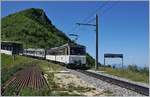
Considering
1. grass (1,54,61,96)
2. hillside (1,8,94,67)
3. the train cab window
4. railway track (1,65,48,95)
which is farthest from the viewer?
hillside (1,8,94,67)

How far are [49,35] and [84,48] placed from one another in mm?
117553

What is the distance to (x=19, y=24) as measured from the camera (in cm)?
17150

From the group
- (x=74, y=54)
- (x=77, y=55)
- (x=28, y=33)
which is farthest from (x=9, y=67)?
(x=28, y=33)

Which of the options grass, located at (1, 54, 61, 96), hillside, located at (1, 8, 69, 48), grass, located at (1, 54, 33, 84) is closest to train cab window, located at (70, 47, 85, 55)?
grass, located at (1, 54, 61, 96)

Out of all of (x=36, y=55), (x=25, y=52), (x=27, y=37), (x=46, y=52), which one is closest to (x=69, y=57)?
(x=46, y=52)

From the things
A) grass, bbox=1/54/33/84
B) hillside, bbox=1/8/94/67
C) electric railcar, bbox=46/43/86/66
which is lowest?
grass, bbox=1/54/33/84

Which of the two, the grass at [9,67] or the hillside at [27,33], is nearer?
the grass at [9,67]

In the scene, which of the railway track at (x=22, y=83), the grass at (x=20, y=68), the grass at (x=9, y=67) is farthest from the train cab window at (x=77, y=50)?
the railway track at (x=22, y=83)

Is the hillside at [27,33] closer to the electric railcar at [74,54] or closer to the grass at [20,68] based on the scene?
the grass at [20,68]

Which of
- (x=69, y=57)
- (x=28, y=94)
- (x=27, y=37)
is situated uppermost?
(x=27, y=37)

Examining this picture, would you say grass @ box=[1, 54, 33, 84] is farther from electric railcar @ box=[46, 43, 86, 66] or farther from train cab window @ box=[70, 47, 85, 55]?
train cab window @ box=[70, 47, 85, 55]

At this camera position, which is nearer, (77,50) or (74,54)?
(74,54)

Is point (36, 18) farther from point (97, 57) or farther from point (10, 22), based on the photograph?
point (97, 57)

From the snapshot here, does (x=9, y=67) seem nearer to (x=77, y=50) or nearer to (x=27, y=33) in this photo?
(x=77, y=50)
